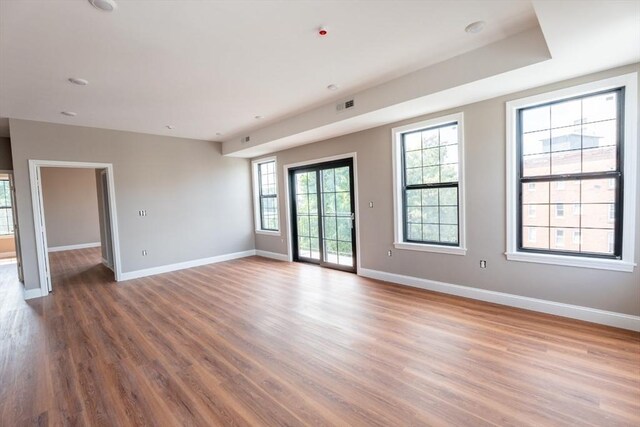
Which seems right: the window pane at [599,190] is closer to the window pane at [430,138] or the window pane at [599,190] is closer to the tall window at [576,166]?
the tall window at [576,166]

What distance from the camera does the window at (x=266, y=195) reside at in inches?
282

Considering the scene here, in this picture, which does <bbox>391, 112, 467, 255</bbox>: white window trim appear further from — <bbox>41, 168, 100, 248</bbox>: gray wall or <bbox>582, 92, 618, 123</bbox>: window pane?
<bbox>41, 168, 100, 248</bbox>: gray wall

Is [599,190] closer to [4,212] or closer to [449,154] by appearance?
[449,154]

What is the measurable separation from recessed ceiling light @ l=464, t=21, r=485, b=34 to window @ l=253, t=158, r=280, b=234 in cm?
494

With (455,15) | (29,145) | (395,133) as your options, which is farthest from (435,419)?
(29,145)

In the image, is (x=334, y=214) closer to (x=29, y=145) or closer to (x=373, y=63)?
(x=373, y=63)

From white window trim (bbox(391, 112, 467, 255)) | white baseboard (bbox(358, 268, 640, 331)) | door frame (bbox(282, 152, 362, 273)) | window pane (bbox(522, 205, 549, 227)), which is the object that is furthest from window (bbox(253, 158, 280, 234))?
window pane (bbox(522, 205, 549, 227))

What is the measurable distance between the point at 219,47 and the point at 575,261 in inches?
Answer: 166

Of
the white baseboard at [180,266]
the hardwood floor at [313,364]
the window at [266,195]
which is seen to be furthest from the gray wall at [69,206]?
the window at [266,195]

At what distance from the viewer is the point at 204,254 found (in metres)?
6.79

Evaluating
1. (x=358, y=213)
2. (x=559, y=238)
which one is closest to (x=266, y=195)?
(x=358, y=213)

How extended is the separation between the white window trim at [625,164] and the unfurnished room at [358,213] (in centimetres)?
2

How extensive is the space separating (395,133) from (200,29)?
3.05m

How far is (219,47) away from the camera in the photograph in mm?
2740
